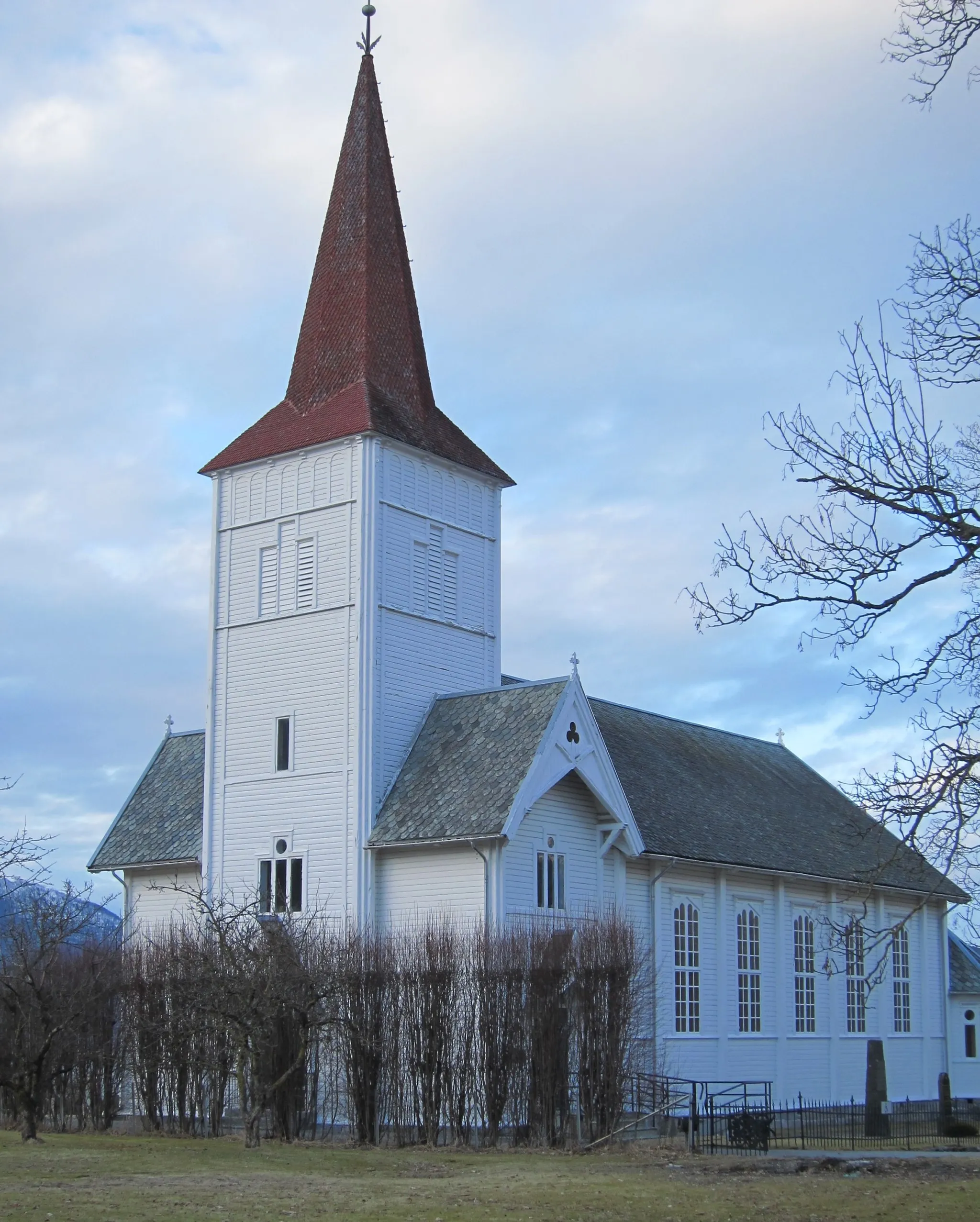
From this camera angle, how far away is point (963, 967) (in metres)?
52.4

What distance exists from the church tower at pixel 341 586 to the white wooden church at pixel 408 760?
7cm

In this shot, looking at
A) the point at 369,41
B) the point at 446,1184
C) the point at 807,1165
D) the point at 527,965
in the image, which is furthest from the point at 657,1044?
the point at 369,41

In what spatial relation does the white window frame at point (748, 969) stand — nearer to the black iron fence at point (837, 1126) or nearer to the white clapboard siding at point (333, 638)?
the black iron fence at point (837, 1126)

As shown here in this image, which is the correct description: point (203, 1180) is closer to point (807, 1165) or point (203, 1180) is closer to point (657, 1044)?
point (807, 1165)

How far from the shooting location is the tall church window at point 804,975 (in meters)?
42.2

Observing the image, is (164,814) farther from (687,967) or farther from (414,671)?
(687,967)

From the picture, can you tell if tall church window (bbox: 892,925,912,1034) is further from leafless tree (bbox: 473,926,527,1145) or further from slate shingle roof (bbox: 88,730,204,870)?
slate shingle roof (bbox: 88,730,204,870)

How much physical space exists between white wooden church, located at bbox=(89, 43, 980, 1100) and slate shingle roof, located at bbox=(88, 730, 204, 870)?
0.09m

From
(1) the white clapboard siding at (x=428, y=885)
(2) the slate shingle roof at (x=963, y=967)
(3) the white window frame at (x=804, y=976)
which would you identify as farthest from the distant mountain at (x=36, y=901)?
(2) the slate shingle roof at (x=963, y=967)

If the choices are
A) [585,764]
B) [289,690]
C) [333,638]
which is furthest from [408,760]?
[585,764]

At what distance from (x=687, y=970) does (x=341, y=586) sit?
12.4 m

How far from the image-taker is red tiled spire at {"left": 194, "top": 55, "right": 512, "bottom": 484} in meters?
39.2

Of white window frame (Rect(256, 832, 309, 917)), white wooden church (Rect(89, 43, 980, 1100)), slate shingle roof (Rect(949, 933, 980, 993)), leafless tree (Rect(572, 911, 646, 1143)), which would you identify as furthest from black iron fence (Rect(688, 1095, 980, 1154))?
white window frame (Rect(256, 832, 309, 917))

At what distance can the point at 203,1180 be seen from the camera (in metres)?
21.9
